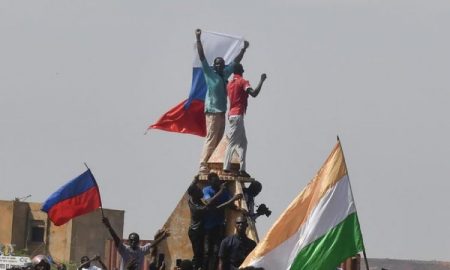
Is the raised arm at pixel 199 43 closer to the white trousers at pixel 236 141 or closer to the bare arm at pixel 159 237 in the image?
the white trousers at pixel 236 141

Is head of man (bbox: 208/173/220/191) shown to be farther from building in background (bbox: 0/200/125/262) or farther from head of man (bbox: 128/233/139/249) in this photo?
building in background (bbox: 0/200/125/262)

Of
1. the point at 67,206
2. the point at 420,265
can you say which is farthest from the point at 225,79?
the point at 420,265

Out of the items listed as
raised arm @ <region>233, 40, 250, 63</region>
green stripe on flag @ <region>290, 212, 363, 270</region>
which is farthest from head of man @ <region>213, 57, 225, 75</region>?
green stripe on flag @ <region>290, 212, 363, 270</region>

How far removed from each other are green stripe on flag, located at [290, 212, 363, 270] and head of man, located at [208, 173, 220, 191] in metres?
5.45

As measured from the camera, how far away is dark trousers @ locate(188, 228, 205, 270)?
27.9 metres

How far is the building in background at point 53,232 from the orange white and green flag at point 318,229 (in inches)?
1217

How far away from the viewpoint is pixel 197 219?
27.6 metres

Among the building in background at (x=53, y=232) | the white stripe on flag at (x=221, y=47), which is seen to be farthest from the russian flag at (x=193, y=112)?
the building in background at (x=53, y=232)

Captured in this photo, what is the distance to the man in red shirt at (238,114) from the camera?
93.7ft

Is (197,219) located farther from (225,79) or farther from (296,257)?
(296,257)

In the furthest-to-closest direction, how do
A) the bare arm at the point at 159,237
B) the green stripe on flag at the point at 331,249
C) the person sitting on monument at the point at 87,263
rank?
the person sitting on monument at the point at 87,263 → the bare arm at the point at 159,237 → the green stripe on flag at the point at 331,249

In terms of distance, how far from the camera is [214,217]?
1092 inches

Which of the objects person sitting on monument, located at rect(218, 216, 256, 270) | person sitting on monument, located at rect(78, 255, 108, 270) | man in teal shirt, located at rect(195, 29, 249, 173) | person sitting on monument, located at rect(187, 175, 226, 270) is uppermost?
man in teal shirt, located at rect(195, 29, 249, 173)

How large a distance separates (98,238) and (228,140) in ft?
87.9
